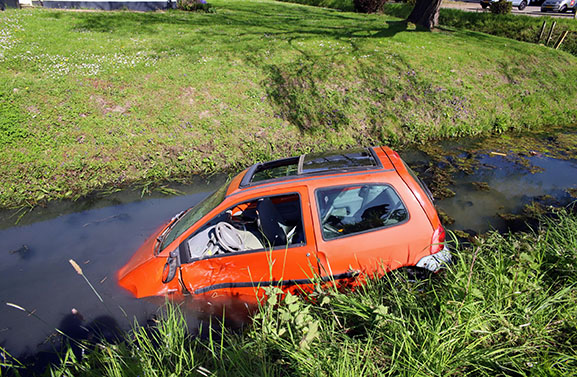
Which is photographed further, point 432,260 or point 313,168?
point 313,168

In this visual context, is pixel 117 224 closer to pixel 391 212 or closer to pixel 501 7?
pixel 391 212

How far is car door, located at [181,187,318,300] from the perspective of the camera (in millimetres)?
3906

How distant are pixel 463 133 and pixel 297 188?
8010 millimetres

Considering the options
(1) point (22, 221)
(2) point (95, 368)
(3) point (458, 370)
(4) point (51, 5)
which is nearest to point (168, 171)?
(1) point (22, 221)

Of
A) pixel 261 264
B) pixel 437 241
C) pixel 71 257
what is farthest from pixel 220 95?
pixel 437 241

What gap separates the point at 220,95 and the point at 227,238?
22.6 ft

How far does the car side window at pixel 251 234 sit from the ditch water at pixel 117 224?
2.61ft

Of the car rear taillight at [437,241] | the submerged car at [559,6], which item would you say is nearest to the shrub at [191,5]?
the car rear taillight at [437,241]

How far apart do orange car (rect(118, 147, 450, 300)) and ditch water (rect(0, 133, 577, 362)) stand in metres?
0.59

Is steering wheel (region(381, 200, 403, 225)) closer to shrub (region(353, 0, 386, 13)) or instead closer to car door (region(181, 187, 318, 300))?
car door (region(181, 187, 318, 300))

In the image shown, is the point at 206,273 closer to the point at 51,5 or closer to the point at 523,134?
the point at 523,134

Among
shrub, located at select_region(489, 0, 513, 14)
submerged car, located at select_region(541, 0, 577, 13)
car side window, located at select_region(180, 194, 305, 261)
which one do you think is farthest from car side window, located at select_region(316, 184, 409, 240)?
submerged car, located at select_region(541, 0, 577, 13)

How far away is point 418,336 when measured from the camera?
2756mm

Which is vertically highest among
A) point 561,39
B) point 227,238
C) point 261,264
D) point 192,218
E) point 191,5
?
point 191,5
